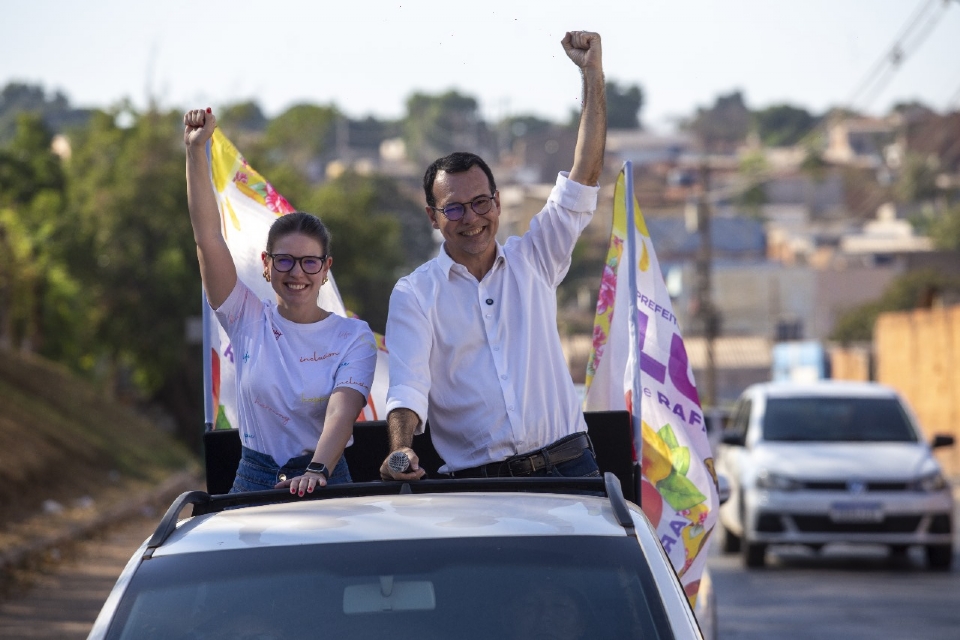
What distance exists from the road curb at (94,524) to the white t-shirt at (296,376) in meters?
7.86

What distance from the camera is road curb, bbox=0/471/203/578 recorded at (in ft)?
43.4

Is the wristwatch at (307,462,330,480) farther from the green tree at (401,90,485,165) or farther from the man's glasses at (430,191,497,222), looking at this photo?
the green tree at (401,90,485,165)

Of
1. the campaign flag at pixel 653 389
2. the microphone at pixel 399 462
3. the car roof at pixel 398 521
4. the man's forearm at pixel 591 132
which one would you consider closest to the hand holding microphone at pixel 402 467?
the microphone at pixel 399 462

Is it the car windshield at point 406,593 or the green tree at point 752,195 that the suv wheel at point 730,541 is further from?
the green tree at point 752,195

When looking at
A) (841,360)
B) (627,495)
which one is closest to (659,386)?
(627,495)

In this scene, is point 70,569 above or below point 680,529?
below

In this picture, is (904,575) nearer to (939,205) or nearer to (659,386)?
(659,386)

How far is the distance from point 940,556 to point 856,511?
2.86 ft

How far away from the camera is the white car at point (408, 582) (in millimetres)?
3678

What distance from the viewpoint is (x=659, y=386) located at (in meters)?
6.31

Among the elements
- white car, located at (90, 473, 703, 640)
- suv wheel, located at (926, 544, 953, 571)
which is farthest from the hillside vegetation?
white car, located at (90, 473, 703, 640)

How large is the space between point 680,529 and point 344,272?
3380 cm

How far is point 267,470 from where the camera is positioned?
5.31 meters

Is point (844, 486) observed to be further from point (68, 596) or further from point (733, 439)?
point (68, 596)
